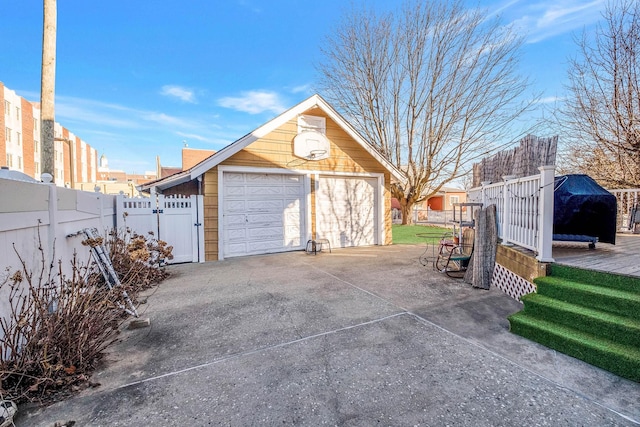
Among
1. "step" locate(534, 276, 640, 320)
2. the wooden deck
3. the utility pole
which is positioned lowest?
"step" locate(534, 276, 640, 320)

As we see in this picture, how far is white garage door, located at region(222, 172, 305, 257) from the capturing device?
7.81 metres

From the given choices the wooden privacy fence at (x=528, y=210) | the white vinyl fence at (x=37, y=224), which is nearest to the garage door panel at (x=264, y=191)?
the white vinyl fence at (x=37, y=224)

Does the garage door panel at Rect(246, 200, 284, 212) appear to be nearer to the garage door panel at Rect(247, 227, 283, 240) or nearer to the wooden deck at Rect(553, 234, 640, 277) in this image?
the garage door panel at Rect(247, 227, 283, 240)

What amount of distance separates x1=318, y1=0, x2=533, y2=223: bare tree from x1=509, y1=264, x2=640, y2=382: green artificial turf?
385 inches

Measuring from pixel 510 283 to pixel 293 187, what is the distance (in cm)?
598

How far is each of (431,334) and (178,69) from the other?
47.4 feet

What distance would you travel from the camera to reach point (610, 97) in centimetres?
924

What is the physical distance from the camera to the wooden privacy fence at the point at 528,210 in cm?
369

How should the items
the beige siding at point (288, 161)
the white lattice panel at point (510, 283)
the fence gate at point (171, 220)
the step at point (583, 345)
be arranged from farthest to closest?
the beige siding at point (288, 161)
the fence gate at point (171, 220)
the white lattice panel at point (510, 283)
the step at point (583, 345)

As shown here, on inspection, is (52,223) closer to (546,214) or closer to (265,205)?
(265,205)

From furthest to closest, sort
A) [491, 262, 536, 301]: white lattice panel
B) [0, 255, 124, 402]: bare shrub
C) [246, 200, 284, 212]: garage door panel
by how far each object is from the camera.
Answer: [246, 200, 284, 212]: garage door panel → [491, 262, 536, 301]: white lattice panel → [0, 255, 124, 402]: bare shrub

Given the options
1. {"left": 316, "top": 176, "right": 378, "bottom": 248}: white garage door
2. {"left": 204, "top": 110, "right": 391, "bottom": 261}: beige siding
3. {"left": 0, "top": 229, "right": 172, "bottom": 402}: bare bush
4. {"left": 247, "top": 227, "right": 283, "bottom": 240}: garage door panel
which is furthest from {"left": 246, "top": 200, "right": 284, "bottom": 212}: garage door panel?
{"left": 0, "top": 229, "right": 172, "bottom": 402}: bare bush

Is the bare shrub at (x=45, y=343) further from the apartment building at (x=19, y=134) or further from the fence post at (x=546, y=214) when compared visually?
the apartment building at (x=19, y=134)

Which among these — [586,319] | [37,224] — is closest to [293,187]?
[37,224]
